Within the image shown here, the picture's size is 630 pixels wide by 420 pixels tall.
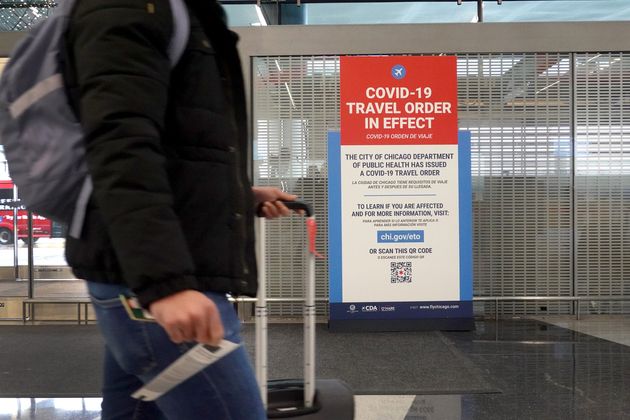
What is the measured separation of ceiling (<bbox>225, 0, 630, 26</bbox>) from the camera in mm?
6484

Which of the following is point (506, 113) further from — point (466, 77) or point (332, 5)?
point (332, 5)

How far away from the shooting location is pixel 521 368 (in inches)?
169

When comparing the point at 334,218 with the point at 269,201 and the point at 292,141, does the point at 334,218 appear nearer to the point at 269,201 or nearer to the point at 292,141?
the point at 292,141

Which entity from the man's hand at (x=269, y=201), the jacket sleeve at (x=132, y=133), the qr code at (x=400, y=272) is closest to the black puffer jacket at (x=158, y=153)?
the jacket sleeve at (x=132, y=133)

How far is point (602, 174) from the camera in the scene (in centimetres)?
634

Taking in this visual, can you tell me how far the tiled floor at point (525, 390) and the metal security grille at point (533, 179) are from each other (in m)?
0.98

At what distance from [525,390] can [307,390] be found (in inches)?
77.9

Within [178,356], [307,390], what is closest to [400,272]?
[307,390]

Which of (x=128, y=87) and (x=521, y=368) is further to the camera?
(x=521, y=368)

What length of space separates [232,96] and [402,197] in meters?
4.42

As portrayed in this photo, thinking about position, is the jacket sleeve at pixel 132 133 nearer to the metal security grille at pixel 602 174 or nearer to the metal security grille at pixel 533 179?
the metal security grille at pixel 533 179

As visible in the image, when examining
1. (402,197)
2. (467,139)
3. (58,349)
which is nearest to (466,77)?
(467,139)

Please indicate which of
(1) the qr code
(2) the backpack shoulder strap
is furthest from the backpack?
(1) the qr code

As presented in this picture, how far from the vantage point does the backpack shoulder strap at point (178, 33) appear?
1.11m
